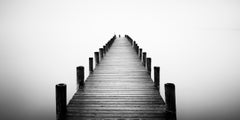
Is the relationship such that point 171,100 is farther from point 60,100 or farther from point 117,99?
point 60,100

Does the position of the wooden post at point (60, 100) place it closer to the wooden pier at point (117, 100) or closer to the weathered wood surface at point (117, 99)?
the wooden pier at point (117, 100)

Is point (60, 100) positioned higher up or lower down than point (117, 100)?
higher up

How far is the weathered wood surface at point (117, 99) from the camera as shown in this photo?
202 inches

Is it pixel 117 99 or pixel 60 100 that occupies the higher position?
pixel 60 100

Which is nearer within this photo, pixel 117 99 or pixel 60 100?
pixel 60 100

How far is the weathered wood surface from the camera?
514 centimetres

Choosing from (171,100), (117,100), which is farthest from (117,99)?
(171,100)

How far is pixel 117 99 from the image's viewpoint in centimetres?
625

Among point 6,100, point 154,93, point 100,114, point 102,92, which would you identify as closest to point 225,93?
point 154,93

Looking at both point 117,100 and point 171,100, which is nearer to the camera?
point 171,100

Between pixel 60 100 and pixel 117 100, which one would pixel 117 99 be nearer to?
pixel 117 100

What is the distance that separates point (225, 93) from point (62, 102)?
16.0 meters

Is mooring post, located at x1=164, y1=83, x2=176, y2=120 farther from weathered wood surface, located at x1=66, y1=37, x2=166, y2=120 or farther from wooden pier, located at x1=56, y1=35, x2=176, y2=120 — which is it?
weathered wood surface, located at x1=66, y1=37, x2=166, y2=120

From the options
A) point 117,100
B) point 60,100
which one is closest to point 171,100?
point 117,100
